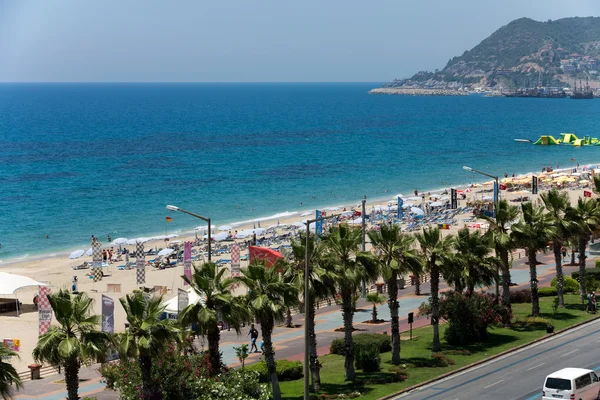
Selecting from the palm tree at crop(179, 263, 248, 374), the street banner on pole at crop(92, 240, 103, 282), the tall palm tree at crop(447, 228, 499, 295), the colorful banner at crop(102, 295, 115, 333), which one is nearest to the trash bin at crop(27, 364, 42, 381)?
the colorful banner at crop(102, 295, 115, 333)

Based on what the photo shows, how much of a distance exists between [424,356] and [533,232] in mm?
9620

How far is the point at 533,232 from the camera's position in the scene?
46188mm

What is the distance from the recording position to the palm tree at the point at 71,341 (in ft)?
91.2

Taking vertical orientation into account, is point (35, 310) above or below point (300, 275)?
below

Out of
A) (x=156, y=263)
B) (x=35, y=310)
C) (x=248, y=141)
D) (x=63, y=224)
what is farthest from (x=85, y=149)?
(x=35, y=310)

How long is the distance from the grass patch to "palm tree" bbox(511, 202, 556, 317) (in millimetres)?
2190

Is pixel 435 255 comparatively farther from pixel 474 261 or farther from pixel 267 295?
pixel 267 295

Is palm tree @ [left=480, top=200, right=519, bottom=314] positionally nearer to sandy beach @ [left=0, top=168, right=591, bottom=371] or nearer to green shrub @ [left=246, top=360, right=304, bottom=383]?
green shrub @ [left=246, top=360, right=304, bottom=383]

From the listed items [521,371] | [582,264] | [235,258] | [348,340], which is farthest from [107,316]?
[582,264]

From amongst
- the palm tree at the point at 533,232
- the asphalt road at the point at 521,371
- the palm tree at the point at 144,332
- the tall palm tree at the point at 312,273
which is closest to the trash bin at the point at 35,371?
the palm tree at the point at 144,332

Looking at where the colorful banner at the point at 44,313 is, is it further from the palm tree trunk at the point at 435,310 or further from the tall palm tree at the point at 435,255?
the palm tree trunk at the point at 435,310

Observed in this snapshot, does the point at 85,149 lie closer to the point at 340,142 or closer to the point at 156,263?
the point at 340,142

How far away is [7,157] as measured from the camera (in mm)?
148625

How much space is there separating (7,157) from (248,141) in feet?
155
